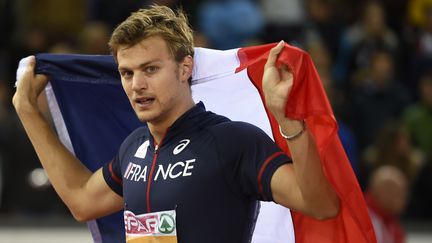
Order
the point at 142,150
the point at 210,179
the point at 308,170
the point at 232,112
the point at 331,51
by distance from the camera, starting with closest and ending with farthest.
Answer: the point at 308,170 < the point at 210,179 < the point at 142,150 < the point at 232,112 < the point at 331,51

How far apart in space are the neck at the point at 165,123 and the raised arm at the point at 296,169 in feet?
1.46

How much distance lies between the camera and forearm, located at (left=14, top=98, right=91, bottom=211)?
448 centimetres

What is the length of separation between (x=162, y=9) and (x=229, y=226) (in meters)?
0.83

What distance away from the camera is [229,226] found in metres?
3.90

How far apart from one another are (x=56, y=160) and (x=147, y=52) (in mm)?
811

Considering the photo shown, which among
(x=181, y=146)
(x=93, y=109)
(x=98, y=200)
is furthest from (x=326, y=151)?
(x=93, y=109)

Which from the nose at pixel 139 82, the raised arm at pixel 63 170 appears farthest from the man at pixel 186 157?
the raised arm at pixel 63 170

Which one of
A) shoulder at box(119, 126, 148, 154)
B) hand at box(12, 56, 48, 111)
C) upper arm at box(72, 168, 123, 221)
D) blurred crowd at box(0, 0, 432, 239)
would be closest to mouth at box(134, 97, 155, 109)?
shoulder at box(119, 126, 148, 154)

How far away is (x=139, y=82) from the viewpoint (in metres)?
3.93

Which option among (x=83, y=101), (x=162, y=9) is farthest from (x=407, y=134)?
(x=162, y=9)

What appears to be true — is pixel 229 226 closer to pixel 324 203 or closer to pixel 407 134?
pixel 324 203

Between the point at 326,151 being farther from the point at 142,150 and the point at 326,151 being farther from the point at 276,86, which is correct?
the point at 142,150

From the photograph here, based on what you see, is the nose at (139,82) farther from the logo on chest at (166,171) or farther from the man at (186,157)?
the logo on chest at (166,171)

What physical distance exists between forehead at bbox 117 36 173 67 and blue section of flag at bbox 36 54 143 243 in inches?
31.8
